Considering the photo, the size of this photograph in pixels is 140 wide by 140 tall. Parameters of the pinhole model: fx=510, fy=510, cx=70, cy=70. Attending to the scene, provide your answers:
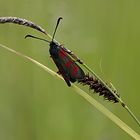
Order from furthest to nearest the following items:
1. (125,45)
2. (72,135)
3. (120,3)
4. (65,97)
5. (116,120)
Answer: (120,3) → (125,45) → (65,97) → (72,135) → (116,120)

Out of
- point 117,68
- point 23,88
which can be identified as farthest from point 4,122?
point 117,68

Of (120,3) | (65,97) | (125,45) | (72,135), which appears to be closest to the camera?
(72,135)

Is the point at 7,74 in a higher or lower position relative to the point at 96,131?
higher

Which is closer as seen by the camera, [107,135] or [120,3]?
[107,135]

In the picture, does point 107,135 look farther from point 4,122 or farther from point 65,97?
point 4,122

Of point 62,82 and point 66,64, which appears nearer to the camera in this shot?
point 66,64

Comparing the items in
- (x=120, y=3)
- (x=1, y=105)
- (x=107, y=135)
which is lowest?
(x=107, y=135)

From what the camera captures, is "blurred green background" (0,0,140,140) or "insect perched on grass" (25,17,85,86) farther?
"blurred green background" (0,0,140,140)

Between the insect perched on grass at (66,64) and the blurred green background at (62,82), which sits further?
the blurred green background at (62,82)
